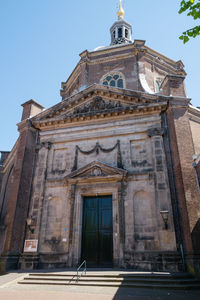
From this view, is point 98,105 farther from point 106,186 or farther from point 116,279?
point 116,279

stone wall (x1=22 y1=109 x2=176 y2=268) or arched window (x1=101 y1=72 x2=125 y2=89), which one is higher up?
arched window (x1=101 y1=72 x2=125 y2=89)

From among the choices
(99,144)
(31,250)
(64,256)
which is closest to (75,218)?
(64,256)

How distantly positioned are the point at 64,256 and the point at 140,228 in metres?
4.56

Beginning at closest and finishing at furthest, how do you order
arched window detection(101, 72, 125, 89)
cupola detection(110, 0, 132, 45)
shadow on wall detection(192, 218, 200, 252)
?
shadow on wall detection(192, 218, 200, 252) < arched window detection(101, 72, 125, 89) < cupola detection(110, 0, 132, 45)

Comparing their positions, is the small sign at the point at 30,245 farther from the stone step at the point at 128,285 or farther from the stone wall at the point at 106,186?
the stone step at the point at 128,285

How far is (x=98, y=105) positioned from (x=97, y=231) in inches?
333

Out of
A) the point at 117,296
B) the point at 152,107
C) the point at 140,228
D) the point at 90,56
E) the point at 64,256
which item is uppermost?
the point at 90,56

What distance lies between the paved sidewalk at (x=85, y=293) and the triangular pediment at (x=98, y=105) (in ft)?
34.3

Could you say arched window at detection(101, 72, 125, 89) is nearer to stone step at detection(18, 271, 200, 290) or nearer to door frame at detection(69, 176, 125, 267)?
door frame at detection(69, 176, 125, 267)

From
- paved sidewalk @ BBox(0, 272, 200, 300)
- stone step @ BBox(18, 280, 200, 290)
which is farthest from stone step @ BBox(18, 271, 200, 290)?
paved sidewalk @ BBox(0, 272, 200, 300)

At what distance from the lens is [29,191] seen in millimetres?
15547

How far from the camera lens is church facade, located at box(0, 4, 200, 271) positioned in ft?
41.1

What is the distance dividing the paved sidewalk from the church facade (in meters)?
3.44

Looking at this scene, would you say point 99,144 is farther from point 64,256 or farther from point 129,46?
point 129,46
